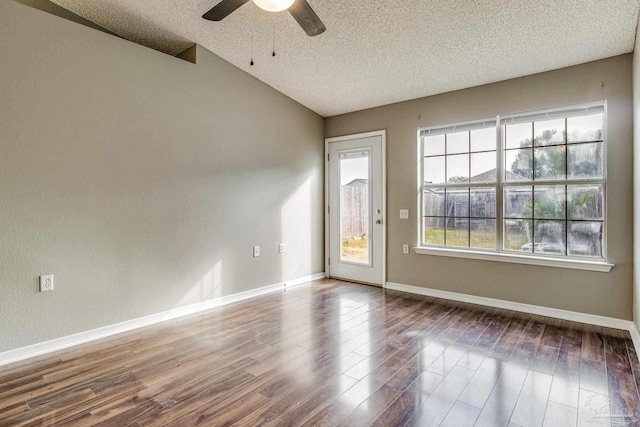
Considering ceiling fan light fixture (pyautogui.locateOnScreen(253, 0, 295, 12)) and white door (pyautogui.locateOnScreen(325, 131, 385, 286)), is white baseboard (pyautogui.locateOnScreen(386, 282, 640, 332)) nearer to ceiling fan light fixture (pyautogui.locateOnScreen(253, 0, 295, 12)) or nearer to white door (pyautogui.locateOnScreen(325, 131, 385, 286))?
white door (pyautogui.locateOnScreen(325, 131, 385, 286))

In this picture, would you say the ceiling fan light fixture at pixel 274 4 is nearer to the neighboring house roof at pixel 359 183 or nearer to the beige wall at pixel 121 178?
the beige wall at pixel 121 178

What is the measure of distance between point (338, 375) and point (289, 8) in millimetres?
2457

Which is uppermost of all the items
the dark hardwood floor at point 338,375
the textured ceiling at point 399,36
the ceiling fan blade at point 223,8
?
the textured ceiling at point 399,36

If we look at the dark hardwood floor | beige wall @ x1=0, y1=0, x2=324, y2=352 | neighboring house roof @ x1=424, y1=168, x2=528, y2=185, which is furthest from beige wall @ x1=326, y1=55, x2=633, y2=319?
beige wall @ x1=0, y1=0, x2=324, y2=352

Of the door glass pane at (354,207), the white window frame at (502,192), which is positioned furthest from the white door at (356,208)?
the white window frame at (502,192)

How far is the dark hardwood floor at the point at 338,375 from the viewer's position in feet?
6.14

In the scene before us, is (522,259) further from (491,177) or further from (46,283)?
(46,283)

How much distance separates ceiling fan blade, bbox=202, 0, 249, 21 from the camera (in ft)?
7.45

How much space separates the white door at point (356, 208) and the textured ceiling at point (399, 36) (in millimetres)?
998

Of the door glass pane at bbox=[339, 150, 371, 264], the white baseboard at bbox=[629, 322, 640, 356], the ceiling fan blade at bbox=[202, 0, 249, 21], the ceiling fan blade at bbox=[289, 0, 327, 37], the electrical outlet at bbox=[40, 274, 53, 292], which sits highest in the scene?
the ceiling fan blade at bbox=[202, 0, 249, 21]

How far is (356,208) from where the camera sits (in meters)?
5.02

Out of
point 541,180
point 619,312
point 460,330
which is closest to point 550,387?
point 460,330

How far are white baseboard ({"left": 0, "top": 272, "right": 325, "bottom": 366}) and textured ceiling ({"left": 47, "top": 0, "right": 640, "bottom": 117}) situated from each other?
272 cm

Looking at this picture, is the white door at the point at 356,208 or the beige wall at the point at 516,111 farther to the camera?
the white door at the point at 356,208
